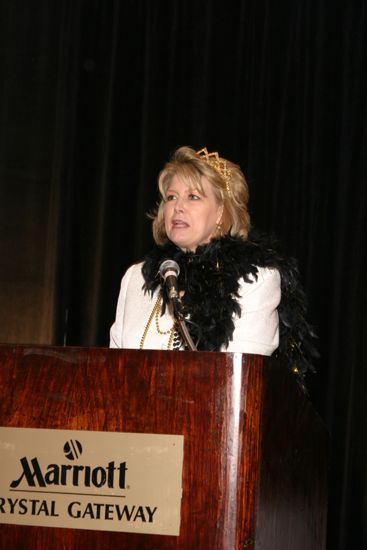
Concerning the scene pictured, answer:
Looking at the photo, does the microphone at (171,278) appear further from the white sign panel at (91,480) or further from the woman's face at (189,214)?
the woman's face at (189,214)

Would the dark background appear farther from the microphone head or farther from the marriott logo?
the marriott logo

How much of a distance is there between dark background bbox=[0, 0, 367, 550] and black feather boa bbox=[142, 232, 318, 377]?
80 centimetres

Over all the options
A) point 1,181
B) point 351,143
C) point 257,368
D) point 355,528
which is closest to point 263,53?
point 351,143

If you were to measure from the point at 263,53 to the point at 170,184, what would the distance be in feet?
3.88

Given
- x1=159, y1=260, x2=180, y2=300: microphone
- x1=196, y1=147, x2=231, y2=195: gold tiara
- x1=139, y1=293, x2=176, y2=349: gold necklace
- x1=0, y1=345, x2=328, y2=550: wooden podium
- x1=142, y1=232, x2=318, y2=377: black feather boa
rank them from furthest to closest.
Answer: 1. x1=196, y1=147, x2=231, y2=195: gold tiara
2. x1=139, y1=293, x2=176, y2=349: gold necklace
3. x1=142, y1=232, x2=318, y2=377: black feather boa
4. x1=159, y1=260, x2=180, y2=300: microphone
5. x1=0, y1=345, x2=328, y2=550: wooden podium

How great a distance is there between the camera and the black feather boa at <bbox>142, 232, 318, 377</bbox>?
219 cm

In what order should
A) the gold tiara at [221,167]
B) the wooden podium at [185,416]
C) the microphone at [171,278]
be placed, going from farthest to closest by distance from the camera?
the gold tiara at [221,167]
the microphone at [171,278]
the wooden podium at [185,416]

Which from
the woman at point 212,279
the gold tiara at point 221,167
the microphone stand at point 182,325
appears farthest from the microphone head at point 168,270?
the gold tiara at point 221,167

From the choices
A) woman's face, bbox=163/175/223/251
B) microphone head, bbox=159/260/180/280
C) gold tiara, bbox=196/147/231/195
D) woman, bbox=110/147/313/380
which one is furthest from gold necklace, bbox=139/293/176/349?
microphone head, bbox=159/260/180/280

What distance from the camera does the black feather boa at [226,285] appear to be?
2.19 meters

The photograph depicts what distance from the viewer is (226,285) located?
2299mm

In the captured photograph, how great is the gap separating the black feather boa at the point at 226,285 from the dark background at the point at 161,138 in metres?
0.80

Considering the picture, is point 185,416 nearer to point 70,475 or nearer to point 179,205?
point 70,475

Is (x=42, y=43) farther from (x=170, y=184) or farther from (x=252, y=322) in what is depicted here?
(x=252, y=322)
